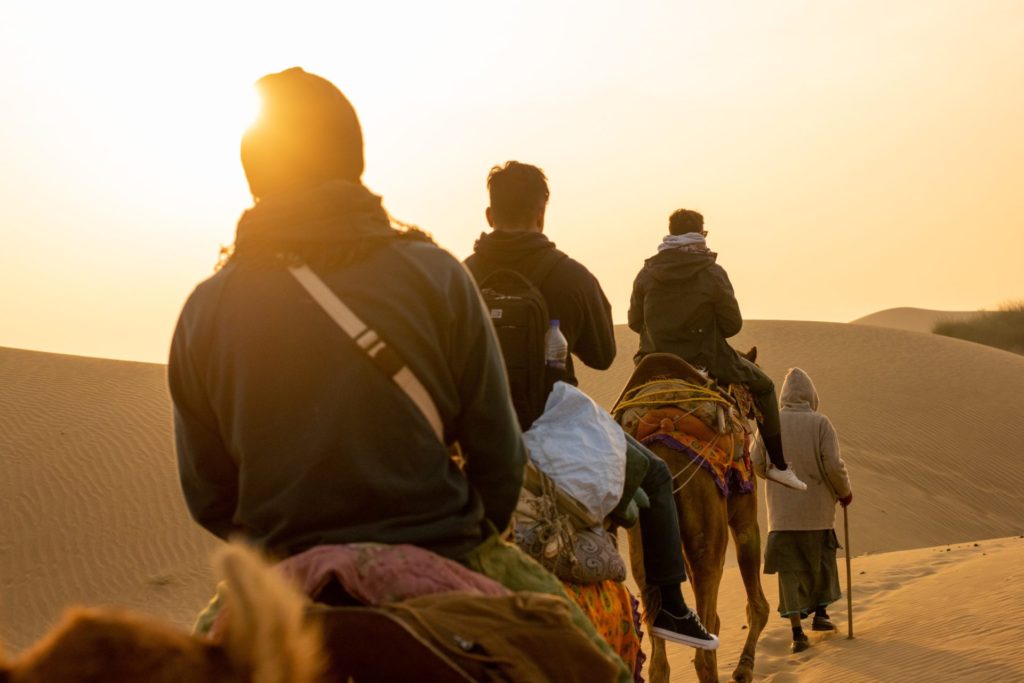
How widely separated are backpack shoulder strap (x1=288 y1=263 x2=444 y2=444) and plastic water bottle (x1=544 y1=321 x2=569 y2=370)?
224 centimetres

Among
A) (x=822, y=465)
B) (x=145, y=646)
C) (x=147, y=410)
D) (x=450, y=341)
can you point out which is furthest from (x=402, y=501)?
(x=147, y=410)

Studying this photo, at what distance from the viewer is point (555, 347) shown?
5547mm

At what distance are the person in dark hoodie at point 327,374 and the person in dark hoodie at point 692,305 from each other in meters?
5.84

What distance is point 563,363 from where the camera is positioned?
554 centimetres

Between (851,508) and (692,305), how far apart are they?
21.4 meters

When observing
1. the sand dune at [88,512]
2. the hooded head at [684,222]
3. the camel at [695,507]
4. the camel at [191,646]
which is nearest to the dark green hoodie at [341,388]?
the camel at [191,646]

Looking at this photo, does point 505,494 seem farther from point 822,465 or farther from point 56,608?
point 56,608

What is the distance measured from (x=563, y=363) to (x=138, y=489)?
878 inches

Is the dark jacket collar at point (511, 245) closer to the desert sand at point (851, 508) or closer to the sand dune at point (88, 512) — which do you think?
the desert sand at point (851, 508)

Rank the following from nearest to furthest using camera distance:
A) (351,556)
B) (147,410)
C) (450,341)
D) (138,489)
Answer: (351,556), (450,341), (138,489), (147,410)

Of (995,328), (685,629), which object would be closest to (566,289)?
(685,629)

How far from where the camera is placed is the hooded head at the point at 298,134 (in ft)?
11.3

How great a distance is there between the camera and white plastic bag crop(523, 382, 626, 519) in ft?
17.3

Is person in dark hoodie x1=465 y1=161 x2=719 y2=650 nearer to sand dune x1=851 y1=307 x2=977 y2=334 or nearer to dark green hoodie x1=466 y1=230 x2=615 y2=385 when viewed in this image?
dark green hoodie x1=466 y1=230 x2=615 y2=385
